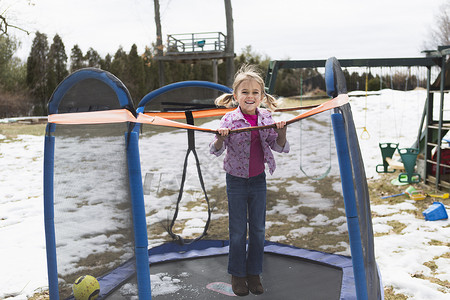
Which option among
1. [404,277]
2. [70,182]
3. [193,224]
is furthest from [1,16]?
[404,277]

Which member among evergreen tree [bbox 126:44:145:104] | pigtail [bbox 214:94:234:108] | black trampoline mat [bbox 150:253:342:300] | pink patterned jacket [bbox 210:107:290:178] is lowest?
black trampoline mat [bbox 150:253:342:300]

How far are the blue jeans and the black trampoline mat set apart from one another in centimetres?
23

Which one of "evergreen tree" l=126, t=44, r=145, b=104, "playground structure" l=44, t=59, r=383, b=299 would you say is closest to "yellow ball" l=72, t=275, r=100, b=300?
"playground structure" l=44, t=59, r=383, b=299

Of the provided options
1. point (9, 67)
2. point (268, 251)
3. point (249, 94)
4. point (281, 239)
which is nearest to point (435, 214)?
point (281, 239)

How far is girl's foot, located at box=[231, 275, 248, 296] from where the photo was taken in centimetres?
245

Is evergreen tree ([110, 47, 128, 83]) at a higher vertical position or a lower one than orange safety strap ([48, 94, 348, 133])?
higher

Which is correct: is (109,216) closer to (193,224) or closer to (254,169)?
(254,169)

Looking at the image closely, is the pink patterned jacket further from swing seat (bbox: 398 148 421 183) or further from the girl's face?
swing seat (bbox: 398 148 421 183)

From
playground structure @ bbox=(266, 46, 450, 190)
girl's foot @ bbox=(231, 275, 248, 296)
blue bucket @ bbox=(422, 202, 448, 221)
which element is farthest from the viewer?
playground structure @ bbox=(266, 46, 450, 190)

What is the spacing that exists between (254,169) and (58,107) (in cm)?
116

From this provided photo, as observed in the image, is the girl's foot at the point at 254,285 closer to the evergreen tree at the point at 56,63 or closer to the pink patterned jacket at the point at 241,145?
the pink patterned jacket at the point at 241,145

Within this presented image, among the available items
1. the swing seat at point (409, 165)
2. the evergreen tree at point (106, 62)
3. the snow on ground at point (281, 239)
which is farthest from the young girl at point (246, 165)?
the evergreen tree at point (106, 62)

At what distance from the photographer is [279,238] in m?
3.35

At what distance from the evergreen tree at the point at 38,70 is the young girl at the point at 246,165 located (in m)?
15.8
